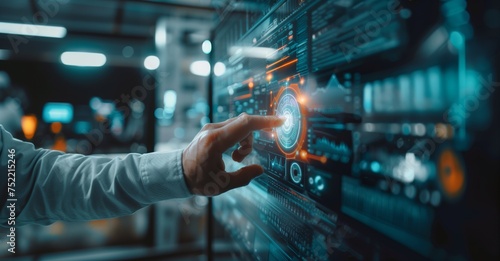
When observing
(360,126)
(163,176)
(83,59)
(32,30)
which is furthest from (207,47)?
(83,59)

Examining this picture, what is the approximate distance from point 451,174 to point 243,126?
389 millimetres

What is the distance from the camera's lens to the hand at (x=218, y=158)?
60 cm

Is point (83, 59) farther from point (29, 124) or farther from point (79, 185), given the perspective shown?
point (79, 185)

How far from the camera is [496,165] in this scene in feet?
0.77

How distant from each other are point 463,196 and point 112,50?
387cm

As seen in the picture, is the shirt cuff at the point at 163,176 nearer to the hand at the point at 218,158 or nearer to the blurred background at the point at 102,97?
the hand at the point at 218,158

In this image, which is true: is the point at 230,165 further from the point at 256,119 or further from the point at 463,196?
the point at 463,196

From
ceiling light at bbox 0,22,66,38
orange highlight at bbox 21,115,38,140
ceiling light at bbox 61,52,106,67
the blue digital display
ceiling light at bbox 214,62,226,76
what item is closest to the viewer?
ceiling light at bbox 214,62,226,76

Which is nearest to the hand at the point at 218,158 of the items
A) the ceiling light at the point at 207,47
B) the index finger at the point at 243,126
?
the index finger at the point at 243,126

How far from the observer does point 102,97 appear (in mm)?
2828

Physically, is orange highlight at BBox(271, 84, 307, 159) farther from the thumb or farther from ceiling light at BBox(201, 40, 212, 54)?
ceiling light at BBox(201, 40, 212, 54)

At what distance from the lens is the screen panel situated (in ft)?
0.84

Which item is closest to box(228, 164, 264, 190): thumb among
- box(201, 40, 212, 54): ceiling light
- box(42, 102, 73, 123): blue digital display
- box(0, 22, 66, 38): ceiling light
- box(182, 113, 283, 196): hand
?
box(182, 113, 283, 196): hand

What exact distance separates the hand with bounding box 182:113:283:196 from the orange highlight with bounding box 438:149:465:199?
1.12 feet
